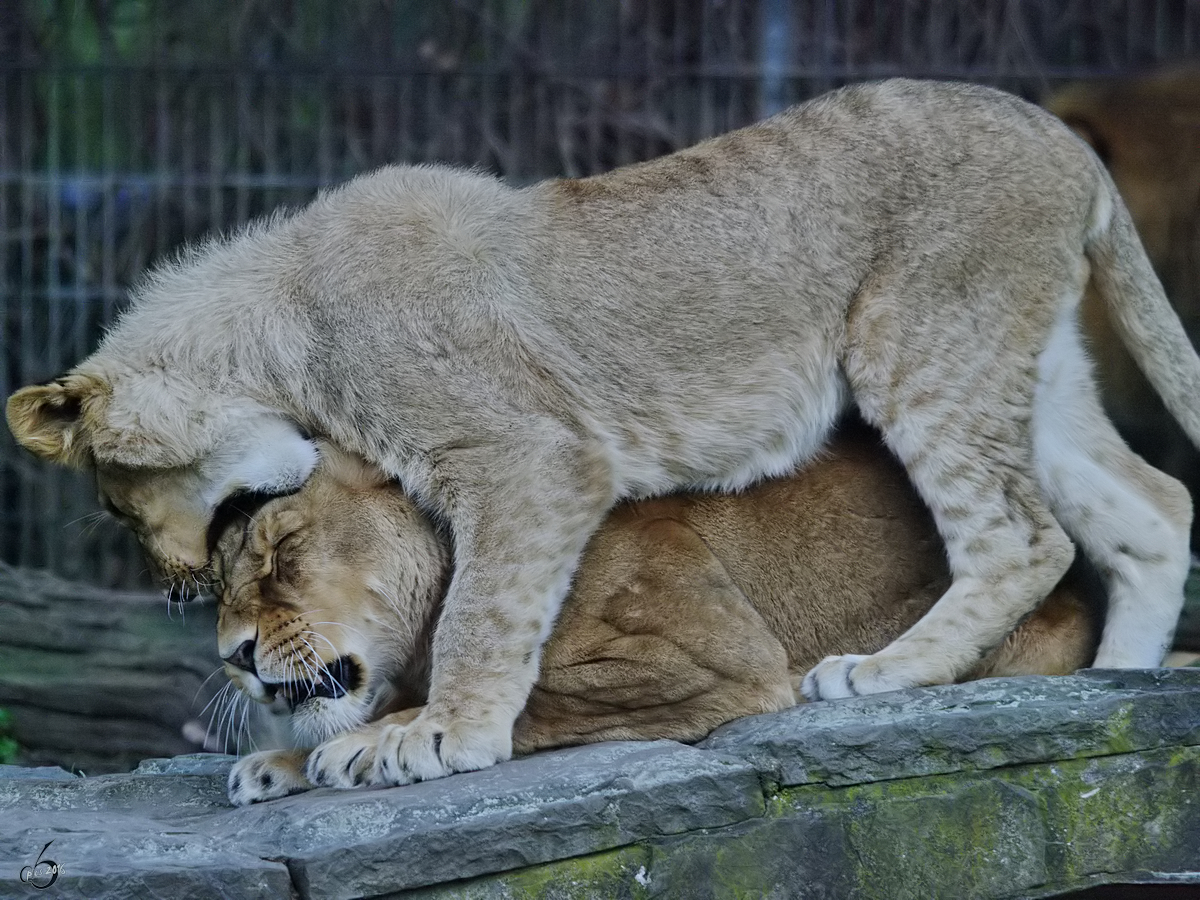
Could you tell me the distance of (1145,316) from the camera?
208 inches

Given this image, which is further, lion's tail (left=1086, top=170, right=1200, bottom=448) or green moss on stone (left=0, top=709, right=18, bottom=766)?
green moss on stone (left=0, top=709, right=18, bottom=766)

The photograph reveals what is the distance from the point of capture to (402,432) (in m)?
4.69

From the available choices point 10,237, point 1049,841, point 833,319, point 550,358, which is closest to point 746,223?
point 833,319

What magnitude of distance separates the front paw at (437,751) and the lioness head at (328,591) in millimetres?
352

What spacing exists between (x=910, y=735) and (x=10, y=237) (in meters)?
5.21

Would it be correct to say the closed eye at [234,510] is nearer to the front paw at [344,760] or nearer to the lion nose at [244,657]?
the lion nose at [244,657]

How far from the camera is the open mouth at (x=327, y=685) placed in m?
4.63

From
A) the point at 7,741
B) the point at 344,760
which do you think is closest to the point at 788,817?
the point at 344,760

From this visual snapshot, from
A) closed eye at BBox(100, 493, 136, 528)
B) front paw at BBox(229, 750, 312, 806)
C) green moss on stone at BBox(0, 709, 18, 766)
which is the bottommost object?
green moss on stone at BBox(0, 709, 18, 766)

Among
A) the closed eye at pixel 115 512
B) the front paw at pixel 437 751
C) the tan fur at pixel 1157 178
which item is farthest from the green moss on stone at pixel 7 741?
the tan fur at pixel 1157 178

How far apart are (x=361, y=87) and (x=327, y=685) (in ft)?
12.2

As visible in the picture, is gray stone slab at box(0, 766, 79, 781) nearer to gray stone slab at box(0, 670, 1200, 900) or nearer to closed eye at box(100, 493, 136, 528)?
gray stone slab at box(0, 670, 1200, 900)

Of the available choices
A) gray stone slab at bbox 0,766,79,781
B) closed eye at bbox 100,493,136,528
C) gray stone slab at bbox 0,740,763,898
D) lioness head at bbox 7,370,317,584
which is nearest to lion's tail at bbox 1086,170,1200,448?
gray stone slab at bbox 0,740,763,898

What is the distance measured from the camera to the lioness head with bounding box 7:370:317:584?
4.73 meters
